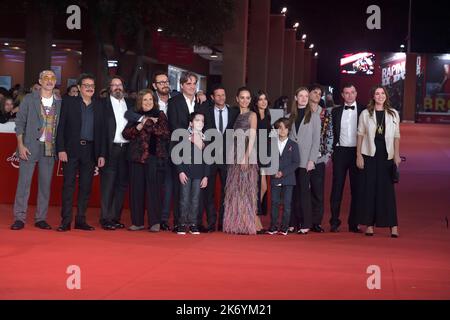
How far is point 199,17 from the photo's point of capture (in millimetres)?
28078

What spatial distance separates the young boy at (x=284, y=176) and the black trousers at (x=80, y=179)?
94.8 inches

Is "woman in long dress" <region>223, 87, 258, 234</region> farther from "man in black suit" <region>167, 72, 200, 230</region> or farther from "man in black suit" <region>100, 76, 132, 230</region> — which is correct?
"man in black suit" <region>100, 76, 132, 230</region>

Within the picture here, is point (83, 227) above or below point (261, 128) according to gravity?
below

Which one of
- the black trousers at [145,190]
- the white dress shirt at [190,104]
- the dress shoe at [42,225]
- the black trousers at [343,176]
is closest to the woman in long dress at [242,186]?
the white dress shirt at [190,104]

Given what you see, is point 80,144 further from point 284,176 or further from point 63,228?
point 284,176

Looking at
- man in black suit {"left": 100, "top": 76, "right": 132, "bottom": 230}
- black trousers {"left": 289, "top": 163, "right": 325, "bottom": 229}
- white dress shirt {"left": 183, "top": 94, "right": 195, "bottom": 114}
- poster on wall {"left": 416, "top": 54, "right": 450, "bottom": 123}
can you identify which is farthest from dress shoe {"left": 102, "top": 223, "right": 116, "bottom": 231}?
poster on wall {"left": 416, "top": 54, "right": 450, "bottom": 123}

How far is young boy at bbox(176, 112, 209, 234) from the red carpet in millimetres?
334

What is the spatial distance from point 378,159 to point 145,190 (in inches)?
121

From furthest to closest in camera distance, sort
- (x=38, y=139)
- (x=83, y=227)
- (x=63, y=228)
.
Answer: (x=83, y=227) < (x=38, y=139) < (x=63, y=228)

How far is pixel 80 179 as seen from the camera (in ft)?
38.7

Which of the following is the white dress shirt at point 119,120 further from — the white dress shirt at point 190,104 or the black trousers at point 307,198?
the black trousers at point 307,198

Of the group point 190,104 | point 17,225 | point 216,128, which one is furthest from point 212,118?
point 17,225

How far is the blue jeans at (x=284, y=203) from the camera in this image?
1185 cm

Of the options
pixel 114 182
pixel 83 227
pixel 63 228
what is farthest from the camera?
pixel 114 182
